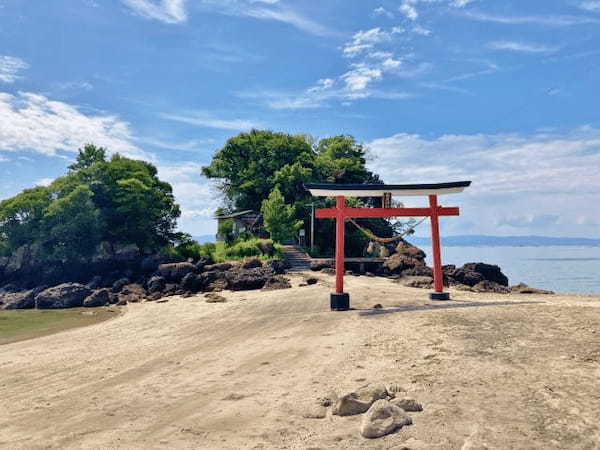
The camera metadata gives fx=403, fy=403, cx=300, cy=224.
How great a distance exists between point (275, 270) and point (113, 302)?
11424 millimetres

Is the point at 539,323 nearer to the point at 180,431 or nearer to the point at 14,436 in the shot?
the point at 180,431

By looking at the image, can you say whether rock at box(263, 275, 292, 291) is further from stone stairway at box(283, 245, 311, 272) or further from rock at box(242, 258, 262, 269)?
stone stairway at box(283, 245, 311, 272)

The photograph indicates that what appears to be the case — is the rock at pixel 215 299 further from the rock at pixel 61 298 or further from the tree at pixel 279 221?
the tree at pixel 279 221

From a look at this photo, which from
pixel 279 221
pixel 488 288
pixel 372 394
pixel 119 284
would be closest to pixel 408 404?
pixel 372 394

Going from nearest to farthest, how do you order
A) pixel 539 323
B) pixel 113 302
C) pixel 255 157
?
1. pixel 539 323
2. pixel 113 302
3. pixel 255 157

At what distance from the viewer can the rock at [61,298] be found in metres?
26.5

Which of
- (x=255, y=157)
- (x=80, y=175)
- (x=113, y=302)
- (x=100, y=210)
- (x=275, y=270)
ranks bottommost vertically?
(x=113, y=302)

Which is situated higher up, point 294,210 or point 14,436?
point 294,210

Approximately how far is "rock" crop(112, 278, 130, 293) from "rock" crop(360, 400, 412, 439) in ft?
94.2

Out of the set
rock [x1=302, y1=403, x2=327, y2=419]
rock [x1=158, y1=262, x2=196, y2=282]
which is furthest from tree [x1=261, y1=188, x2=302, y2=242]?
rock [x1=302, y1=403, x2=327, y2=419]

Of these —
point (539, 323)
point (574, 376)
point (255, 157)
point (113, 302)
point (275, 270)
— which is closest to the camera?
point (574, 376)

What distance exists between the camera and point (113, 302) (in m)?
27.0

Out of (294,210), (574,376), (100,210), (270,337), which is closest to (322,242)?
(294,210)

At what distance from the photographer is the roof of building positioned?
57.3 feet
